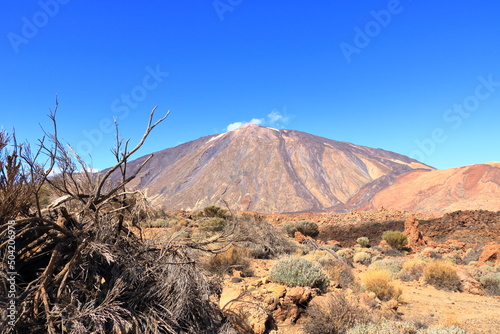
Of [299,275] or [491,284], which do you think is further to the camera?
[491,284]

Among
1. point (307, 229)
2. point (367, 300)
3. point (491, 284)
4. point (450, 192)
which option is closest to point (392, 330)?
point (367, 300)

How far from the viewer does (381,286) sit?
7.75 meters

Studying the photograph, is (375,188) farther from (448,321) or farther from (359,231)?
(448,321)

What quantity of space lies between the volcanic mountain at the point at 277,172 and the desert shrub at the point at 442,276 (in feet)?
185

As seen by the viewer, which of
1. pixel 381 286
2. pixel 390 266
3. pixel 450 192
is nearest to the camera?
pixel 381 286

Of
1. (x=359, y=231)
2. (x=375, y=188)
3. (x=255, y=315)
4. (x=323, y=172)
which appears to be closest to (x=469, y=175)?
(x=375, y=188)

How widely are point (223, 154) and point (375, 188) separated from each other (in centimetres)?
5123

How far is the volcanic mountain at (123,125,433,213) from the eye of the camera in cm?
7750

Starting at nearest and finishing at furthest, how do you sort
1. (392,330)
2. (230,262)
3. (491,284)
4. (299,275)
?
(392,330) < (299,275) < (230,262) < (491,284)

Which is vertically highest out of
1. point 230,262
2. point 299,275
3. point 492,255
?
point 230,262

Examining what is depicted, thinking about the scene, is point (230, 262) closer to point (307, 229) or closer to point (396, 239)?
point (396, 239)

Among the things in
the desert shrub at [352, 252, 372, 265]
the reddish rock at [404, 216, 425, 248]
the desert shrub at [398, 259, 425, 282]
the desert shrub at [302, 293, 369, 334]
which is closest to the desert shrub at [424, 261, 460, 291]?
the desert shrub at [398, 259, 425, 282]

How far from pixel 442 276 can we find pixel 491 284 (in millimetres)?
1331

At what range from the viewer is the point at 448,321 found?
629 cm
